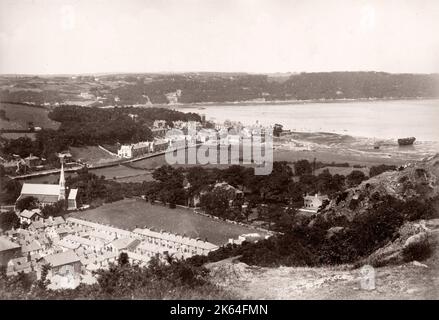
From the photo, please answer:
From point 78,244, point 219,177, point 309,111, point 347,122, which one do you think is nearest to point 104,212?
point 78,244

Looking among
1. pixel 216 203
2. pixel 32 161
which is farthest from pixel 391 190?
pixel 32 161

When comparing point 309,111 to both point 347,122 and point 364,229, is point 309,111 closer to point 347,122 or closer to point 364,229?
point 347,122

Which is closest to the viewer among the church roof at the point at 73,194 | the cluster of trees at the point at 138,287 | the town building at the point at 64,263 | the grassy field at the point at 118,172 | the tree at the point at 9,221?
the cluster of trees at the point at 138,287

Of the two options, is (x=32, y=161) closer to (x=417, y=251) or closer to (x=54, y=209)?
(x=54, y=209)

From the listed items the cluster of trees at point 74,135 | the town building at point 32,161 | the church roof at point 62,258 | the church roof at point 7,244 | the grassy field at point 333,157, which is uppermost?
the cluster of trees at point 74,135

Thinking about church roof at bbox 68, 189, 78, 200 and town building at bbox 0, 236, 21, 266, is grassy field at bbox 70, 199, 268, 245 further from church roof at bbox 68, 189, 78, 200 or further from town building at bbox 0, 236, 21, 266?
town building at bbox 0, 236, 21, 266

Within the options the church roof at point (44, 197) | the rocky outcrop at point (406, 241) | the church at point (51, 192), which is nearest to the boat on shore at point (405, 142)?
the church at point (51, 192)

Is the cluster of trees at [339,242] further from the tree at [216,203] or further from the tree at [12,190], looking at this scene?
the tree at [12,190]
